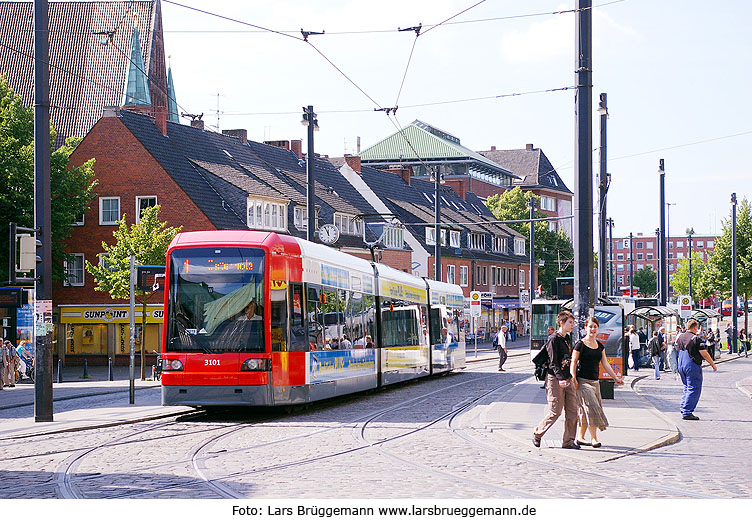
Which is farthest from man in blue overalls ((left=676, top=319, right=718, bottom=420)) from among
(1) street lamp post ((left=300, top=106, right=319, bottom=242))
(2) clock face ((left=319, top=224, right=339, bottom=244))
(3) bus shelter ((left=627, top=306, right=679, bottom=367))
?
(2) clock face ((left=319, top=224, right=339, bottom=244))

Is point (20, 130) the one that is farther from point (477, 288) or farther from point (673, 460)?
point (477, 288)

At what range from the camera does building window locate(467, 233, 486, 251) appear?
8594 centimetres

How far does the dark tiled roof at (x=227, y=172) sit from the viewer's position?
4944 centimetres

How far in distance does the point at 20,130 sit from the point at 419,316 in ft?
73.3

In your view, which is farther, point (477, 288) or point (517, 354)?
point (477, 288)

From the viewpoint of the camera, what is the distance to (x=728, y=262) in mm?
63906

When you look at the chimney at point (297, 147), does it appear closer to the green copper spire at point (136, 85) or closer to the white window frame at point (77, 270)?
the green copper spire at point (136, 85)

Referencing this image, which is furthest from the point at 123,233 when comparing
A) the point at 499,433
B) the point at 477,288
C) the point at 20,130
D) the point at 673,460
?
the point at 477,288

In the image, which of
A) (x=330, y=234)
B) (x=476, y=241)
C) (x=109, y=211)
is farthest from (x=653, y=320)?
(x=476, y=241)

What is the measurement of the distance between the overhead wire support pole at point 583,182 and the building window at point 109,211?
112 feet

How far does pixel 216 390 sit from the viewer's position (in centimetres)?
1817

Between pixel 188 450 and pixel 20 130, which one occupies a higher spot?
pixel 20 130

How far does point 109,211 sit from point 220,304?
33.1 m

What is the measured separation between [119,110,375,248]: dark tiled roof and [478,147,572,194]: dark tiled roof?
65.5 meters
